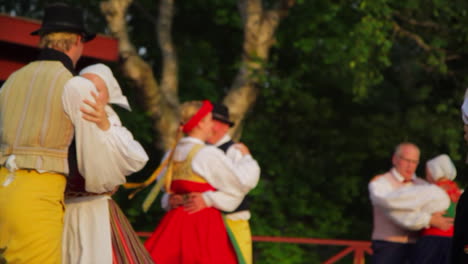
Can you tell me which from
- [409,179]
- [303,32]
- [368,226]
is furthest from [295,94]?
[409,179]

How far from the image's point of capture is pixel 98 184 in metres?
3.94

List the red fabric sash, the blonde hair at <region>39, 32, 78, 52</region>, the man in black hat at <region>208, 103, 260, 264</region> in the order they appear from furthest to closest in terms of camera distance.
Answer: the man in black hat at <region>208, 103, 260, 264</region>, the red fabric sash, the blonde hair at <region>39, 32, 78, 52</region>

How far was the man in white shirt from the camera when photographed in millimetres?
7082

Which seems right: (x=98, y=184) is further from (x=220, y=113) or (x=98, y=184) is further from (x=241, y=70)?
(x=241, y=70)

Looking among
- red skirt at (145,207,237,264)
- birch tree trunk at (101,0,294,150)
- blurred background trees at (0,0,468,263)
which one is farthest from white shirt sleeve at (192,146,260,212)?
birch tree trunk at (101,0,294,150)

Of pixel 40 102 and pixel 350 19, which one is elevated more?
pixel 350 19

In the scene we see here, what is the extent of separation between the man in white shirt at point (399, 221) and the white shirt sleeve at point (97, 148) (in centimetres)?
363

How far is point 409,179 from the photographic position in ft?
24.6

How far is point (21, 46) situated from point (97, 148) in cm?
282

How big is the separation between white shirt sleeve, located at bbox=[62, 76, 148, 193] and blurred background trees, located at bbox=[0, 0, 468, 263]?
21.6 feet

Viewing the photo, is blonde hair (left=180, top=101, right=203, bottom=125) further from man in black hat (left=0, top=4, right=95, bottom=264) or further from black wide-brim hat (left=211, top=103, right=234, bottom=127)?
man in black hat (left=0, top=4, right=95, bottom=264)

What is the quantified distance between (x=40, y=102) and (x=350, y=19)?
29.9 ft

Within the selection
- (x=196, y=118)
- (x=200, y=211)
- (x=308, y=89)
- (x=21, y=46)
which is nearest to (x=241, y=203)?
(x=200, y=211)

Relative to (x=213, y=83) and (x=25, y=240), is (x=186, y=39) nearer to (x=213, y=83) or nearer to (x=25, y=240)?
(x=213, y=83)
